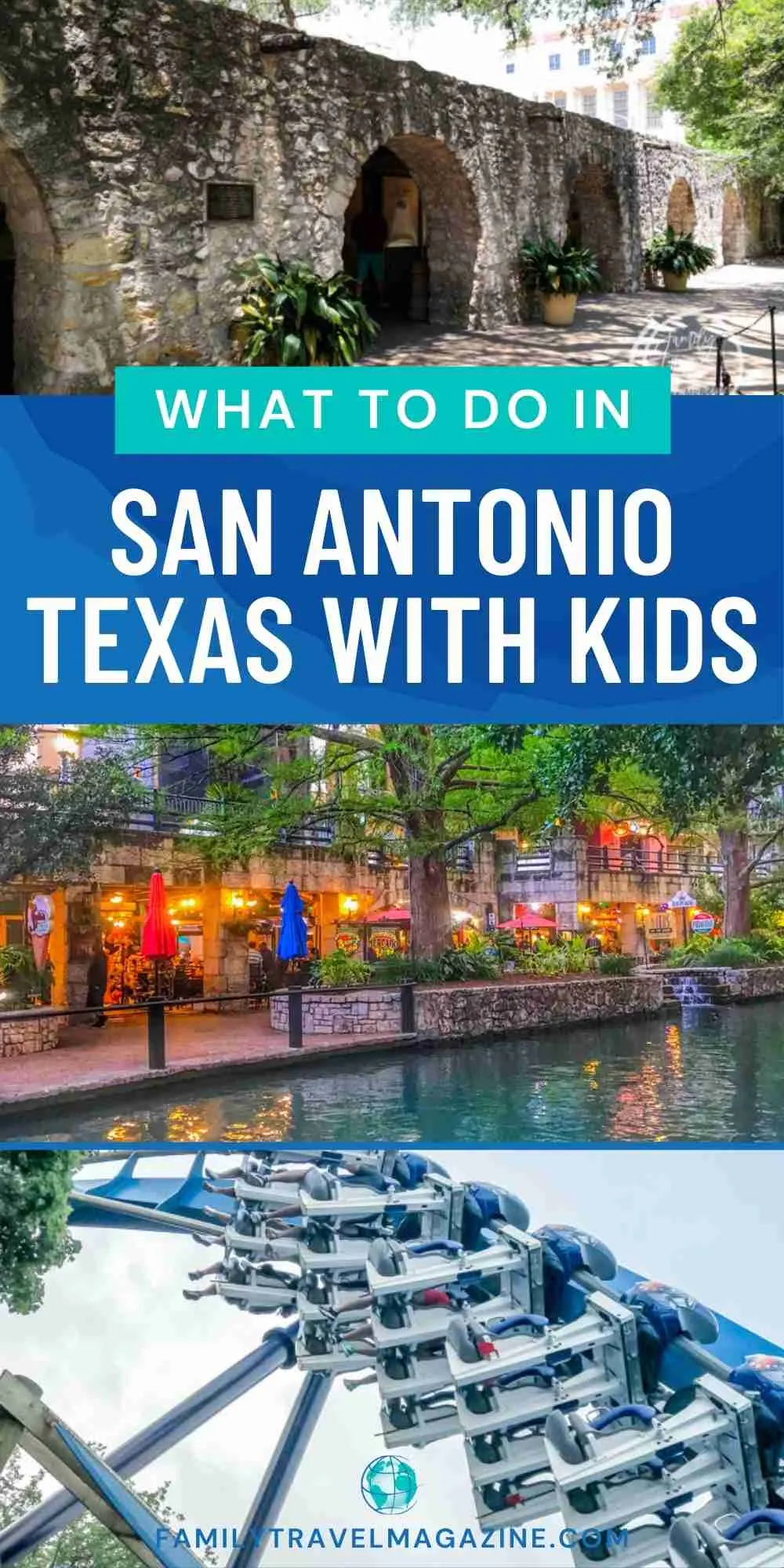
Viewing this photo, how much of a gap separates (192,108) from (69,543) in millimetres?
1391

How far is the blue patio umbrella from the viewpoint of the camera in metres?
4.36

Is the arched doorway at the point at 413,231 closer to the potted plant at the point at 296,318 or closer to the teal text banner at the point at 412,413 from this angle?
the potted plant at the point at 296,318

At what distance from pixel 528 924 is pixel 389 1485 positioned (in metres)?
1.44

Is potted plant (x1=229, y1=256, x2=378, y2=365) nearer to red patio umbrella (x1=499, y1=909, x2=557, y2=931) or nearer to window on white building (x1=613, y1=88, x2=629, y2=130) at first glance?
window on white building (x1=613, y1=88, x2=629, y2=130)

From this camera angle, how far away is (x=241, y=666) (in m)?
4.25

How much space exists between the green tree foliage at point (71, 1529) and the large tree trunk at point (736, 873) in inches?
81.6

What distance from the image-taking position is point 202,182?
4676mm

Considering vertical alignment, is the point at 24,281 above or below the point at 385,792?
above

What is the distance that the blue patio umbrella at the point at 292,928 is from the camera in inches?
172

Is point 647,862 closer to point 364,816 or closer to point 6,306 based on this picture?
point 364,816

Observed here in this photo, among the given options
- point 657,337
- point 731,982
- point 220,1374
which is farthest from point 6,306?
point 220,1374

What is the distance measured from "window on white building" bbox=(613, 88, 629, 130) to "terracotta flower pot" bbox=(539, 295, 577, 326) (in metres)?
0.54

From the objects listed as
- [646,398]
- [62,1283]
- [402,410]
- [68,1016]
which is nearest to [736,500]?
[646,398]
